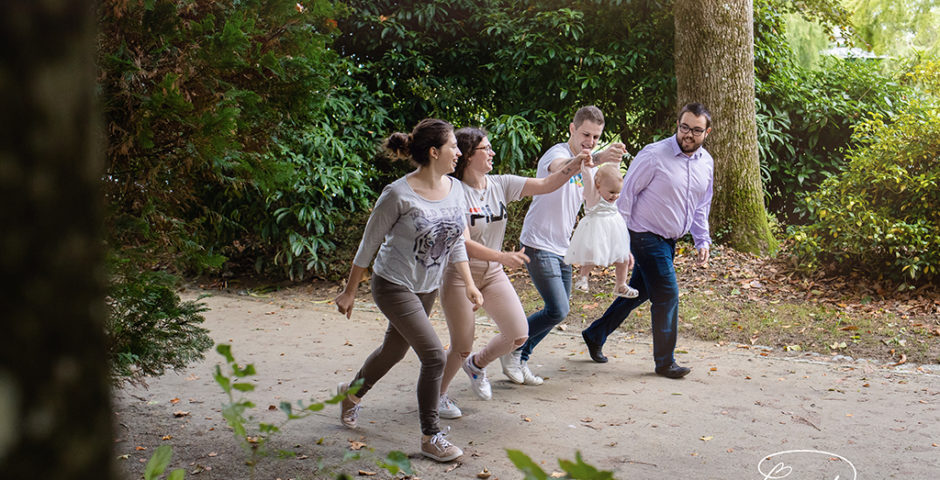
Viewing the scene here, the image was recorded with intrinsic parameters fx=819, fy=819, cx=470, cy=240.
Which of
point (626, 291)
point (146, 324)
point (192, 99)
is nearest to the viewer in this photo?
point (192, 99)

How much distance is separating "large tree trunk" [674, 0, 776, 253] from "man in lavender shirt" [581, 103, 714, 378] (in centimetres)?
446

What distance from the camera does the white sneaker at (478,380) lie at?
233 inches

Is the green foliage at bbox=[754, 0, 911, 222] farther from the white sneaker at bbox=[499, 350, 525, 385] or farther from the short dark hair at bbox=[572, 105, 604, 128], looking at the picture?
the white sneaker at bbox=[499, 350, 525, 385]

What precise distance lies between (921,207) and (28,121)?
10.1 metres

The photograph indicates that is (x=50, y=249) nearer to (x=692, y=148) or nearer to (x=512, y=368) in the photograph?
(x=512, y=368)

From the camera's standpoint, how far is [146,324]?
407cm

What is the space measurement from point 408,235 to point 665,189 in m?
2.54

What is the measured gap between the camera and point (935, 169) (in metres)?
9.16

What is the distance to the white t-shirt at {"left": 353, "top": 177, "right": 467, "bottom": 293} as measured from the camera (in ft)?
15.5

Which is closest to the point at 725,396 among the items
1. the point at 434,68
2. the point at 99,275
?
the point at 99,275

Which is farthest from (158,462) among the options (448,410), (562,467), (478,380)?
A: (478,380)

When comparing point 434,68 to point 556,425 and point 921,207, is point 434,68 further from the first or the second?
point 556,425

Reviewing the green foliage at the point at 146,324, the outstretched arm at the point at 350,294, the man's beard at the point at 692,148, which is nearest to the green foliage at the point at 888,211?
the man's beard at the point at 692,148

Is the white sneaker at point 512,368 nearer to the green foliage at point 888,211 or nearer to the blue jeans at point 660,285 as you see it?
the blue jeans at point 660,285
